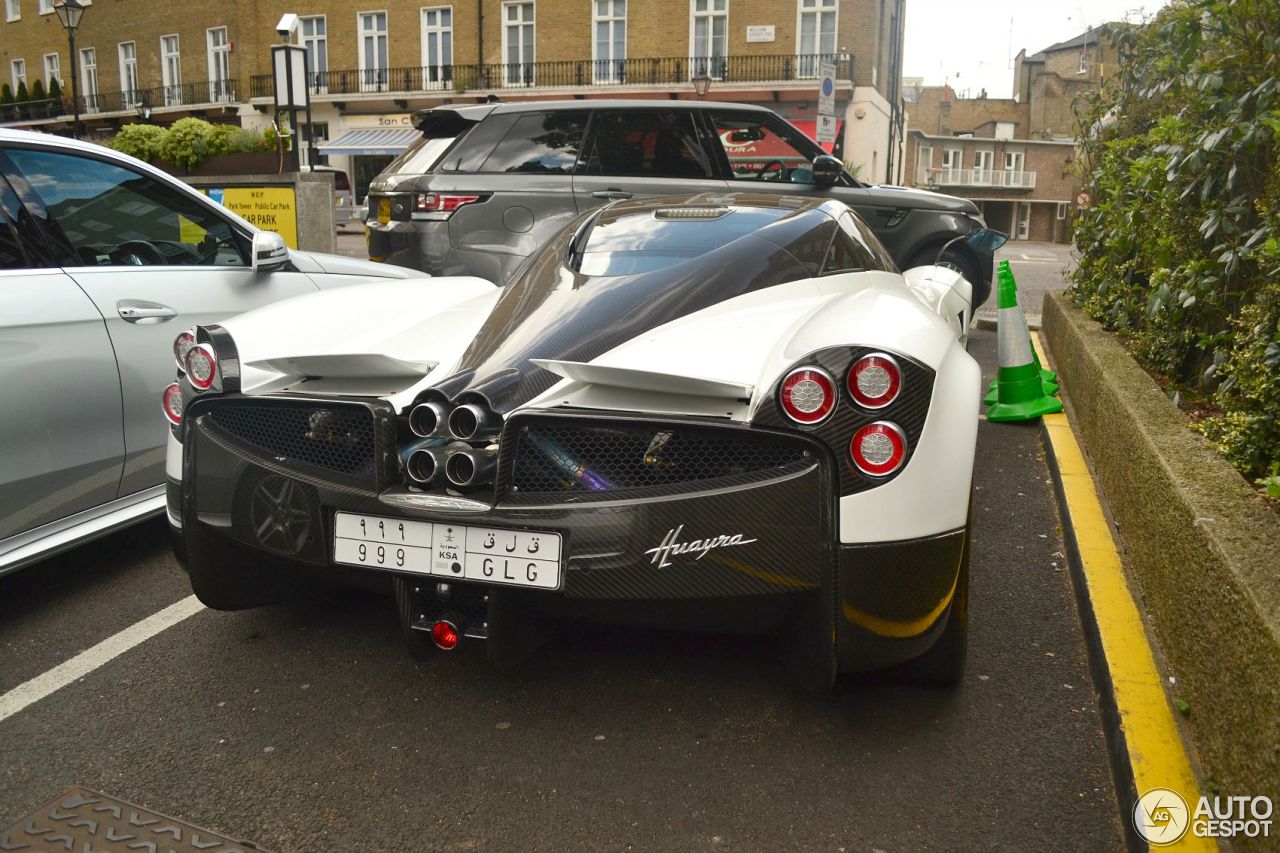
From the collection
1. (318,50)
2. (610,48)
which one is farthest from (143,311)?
(318,50)

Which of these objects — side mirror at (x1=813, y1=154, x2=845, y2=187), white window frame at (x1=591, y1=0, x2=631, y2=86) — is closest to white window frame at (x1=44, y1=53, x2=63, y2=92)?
white window frame at (x1=591, y1=0, x2=631, y2=86)

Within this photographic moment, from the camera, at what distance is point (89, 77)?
47.8m

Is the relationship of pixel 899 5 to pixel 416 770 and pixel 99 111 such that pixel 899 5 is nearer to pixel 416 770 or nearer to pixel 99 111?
pixel 99 111

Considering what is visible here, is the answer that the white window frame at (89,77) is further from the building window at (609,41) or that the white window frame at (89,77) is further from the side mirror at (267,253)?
the side mirror at (267,253)

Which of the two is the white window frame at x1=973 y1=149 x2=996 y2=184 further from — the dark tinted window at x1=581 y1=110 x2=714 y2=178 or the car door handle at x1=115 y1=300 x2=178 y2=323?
the car door handle at x1=115 y1=300 x2=178 y2=323

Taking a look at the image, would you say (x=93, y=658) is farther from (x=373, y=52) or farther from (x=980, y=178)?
(x=980, y=178)

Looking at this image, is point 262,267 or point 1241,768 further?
point 262,267

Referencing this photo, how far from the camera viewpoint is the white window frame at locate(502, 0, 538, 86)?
3844 cm

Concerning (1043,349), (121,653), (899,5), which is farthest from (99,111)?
(121,653)

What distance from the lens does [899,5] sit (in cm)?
4309

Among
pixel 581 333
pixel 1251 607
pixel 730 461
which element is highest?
pixel 581 333

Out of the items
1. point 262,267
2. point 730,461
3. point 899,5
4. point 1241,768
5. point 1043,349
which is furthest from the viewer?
point 899,5

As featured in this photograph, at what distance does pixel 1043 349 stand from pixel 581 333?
7.23 meters

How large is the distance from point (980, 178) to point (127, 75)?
167ft
